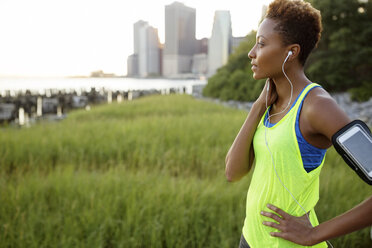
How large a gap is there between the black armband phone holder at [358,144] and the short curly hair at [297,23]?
32 centimetres

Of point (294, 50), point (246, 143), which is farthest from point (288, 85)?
point (246, 143)

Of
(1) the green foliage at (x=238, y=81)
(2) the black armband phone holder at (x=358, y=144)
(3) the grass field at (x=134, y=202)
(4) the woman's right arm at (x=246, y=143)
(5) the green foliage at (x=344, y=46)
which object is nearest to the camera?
(2) the black armband phone holder at (x=358, y=144)

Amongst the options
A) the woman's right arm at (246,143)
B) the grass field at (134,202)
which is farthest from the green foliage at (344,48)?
the woman's right arm at (246,143)

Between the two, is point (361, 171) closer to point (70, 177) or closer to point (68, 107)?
point (70, 177)

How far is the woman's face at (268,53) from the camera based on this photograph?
3.14ft

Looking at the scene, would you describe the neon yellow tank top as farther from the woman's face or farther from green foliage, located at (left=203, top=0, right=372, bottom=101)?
green foliage, located at (left=203, top=0, right=372, bottom=101)

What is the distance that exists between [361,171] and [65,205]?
297 cm

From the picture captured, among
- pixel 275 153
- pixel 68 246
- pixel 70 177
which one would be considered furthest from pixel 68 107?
pixel 275 153

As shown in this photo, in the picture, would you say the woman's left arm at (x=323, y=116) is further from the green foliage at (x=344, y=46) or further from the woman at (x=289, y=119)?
the green foliage at (x=344, y=46)

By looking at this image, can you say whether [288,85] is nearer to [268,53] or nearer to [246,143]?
[268,53]

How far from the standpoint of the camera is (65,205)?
10.1ft

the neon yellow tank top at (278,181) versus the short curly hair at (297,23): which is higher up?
the short curly hair at (297,23)

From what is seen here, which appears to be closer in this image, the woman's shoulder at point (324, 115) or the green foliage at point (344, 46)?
the woman's shoulder at point (324, 115)

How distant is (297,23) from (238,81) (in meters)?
16.9
